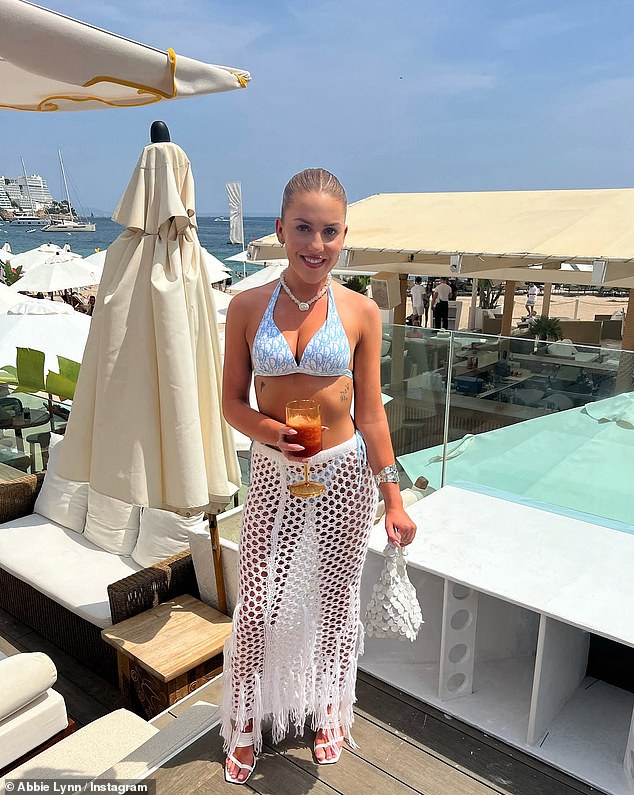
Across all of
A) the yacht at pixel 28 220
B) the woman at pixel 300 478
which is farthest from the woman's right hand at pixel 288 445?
the yacht at pixel 28 220

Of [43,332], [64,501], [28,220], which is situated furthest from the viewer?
[28,220]

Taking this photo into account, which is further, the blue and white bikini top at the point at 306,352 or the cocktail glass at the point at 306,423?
the blue and white bikini top at the point at 306,352

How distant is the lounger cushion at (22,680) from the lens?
214 centimetres

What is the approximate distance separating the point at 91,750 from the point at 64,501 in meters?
2.20

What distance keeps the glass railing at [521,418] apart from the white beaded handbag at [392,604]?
130cm

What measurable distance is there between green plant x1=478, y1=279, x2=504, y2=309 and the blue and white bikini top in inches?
716

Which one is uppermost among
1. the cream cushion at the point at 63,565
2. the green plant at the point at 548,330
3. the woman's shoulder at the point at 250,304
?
the woman's shoulder at the point at 250,304

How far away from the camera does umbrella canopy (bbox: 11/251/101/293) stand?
1193cm

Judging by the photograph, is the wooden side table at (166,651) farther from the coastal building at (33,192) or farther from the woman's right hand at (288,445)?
the coastal building at (33,192)

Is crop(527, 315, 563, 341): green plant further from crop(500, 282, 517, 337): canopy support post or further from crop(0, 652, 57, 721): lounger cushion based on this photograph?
crop(0, 652, 57, 721): lounger cushion

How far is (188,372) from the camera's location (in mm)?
2389

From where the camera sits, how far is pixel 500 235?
28.9ft

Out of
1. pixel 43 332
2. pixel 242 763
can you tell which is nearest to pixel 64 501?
pixel 43 332

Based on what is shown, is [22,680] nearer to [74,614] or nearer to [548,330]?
[74,614]
